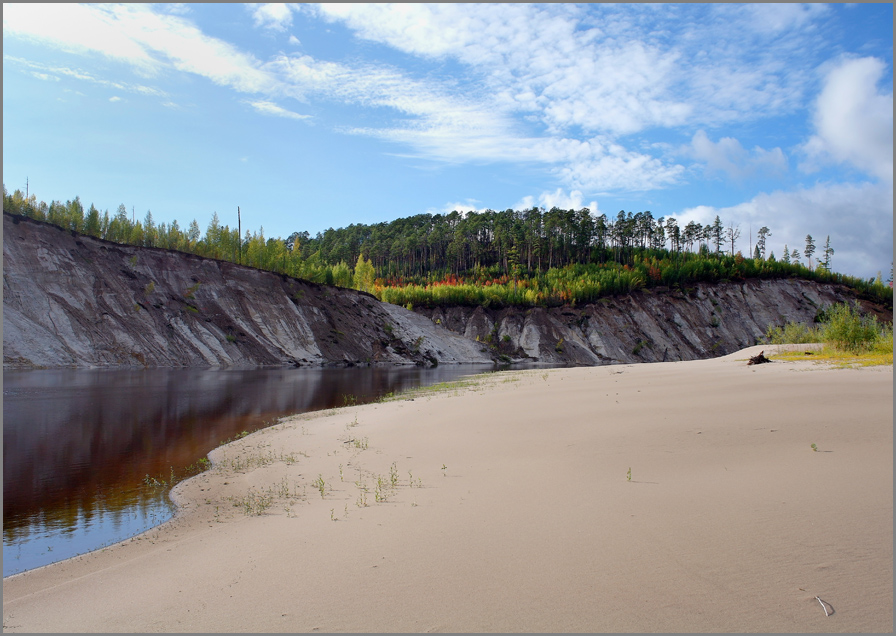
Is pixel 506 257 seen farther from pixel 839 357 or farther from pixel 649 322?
pixel 839 357

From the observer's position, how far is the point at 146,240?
66.4 m

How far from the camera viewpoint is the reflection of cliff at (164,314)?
43281mm

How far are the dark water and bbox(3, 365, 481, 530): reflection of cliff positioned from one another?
0.10ft

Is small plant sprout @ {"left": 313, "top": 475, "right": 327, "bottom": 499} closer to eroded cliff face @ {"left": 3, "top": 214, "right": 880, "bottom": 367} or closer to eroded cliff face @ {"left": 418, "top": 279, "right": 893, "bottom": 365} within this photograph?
eroded cliff face @ {"left": 3, "top": 214, "right": 880, "bottom": 367}

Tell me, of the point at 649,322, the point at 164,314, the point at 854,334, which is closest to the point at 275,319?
the point at 164,314

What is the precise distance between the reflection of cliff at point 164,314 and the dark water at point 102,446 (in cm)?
1828

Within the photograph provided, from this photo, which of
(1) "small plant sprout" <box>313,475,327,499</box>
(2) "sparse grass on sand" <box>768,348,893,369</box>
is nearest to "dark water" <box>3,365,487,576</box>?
(1) "small plant sprout" <box>313,475,327,499</box>

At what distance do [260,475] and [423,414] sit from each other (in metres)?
5.08

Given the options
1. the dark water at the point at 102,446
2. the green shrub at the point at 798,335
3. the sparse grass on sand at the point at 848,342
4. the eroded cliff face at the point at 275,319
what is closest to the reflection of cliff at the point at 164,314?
the eroded cliff face at the point at 275,319

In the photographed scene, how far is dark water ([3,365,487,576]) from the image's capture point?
7191mm

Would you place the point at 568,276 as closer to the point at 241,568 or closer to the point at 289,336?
the point at 289,336

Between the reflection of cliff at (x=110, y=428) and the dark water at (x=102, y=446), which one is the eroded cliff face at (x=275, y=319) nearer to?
the reflection of cliff at (x=110, y=428)

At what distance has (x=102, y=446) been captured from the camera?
12789 mm

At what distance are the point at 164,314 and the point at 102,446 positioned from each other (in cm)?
4319
